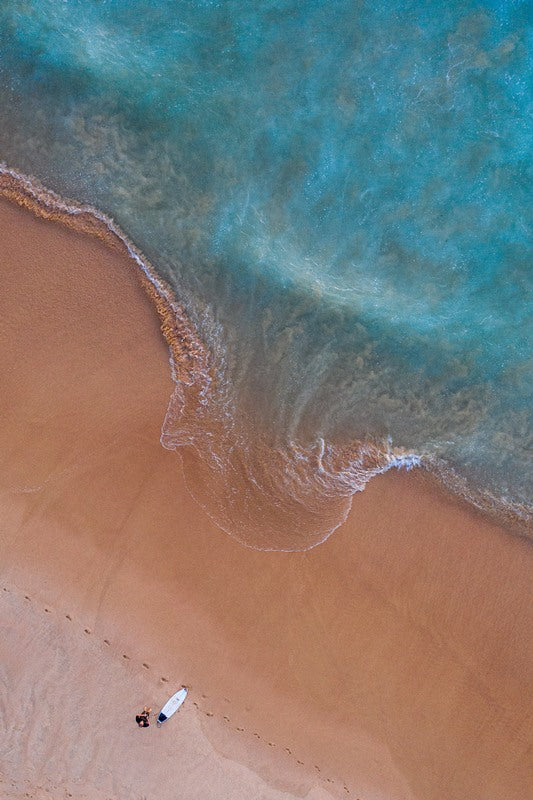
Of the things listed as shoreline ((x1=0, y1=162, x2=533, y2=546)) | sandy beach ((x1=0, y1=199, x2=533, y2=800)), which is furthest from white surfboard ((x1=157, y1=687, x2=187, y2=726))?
shoreline ((x1=0, y1=162, x2=533, y2=546))

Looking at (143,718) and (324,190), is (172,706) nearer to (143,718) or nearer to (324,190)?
(143,718)

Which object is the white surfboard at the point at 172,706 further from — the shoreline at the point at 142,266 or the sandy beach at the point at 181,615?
the shoreline at the point at 142,266

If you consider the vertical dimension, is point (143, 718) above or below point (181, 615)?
below

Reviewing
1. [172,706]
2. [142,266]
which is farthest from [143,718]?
[142,266]

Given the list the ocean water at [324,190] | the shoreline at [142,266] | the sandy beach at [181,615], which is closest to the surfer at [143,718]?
the sandy beach at [181,615]

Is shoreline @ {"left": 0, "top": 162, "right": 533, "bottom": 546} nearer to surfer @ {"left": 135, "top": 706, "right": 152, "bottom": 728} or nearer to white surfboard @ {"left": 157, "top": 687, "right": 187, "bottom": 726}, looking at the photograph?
white surfboard @ {"left": 157, "top": 687, "right": 187, "bottom": 726}

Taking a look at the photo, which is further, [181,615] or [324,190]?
[324,190]
